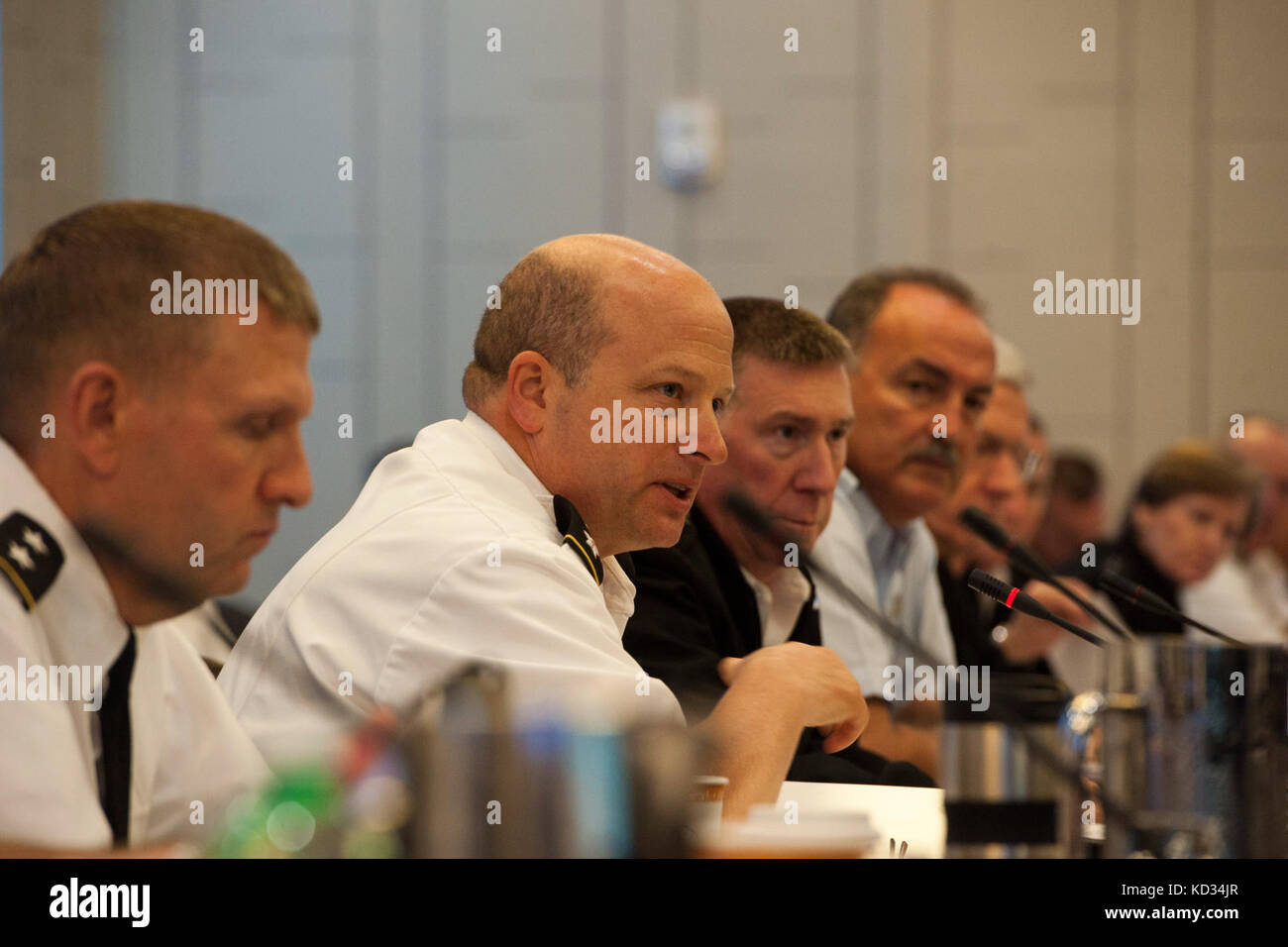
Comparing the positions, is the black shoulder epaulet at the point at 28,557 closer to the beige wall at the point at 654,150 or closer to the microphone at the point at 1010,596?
the beige wall at the point at 654,150

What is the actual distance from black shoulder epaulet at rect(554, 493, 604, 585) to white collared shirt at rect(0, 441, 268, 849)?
1.19 feet

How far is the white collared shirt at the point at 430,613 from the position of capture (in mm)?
1208

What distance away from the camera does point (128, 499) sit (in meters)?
1.16

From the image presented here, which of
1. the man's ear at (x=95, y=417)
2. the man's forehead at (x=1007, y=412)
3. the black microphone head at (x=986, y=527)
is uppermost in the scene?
the man's forehead at (x=1007, y=412)

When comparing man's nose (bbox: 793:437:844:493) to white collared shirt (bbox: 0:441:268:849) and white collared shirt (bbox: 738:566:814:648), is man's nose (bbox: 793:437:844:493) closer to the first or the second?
white collared shirt (bbox: 738:566:814:648)

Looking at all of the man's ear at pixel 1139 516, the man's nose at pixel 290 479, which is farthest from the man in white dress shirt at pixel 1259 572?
the man's nose at pixel 290 479

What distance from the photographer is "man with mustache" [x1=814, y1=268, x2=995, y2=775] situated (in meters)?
1.87

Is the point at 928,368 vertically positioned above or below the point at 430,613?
above

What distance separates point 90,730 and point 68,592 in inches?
4.4

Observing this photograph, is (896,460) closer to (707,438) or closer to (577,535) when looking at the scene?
(707,438)

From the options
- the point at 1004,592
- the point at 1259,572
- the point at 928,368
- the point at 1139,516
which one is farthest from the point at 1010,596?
the point at 1259,572

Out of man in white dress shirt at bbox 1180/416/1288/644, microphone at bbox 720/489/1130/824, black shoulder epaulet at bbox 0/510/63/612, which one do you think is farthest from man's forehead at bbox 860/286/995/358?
man in white dress shirt at bbox 1180/416/1288/644

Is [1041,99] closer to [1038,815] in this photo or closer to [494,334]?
[494,334]
